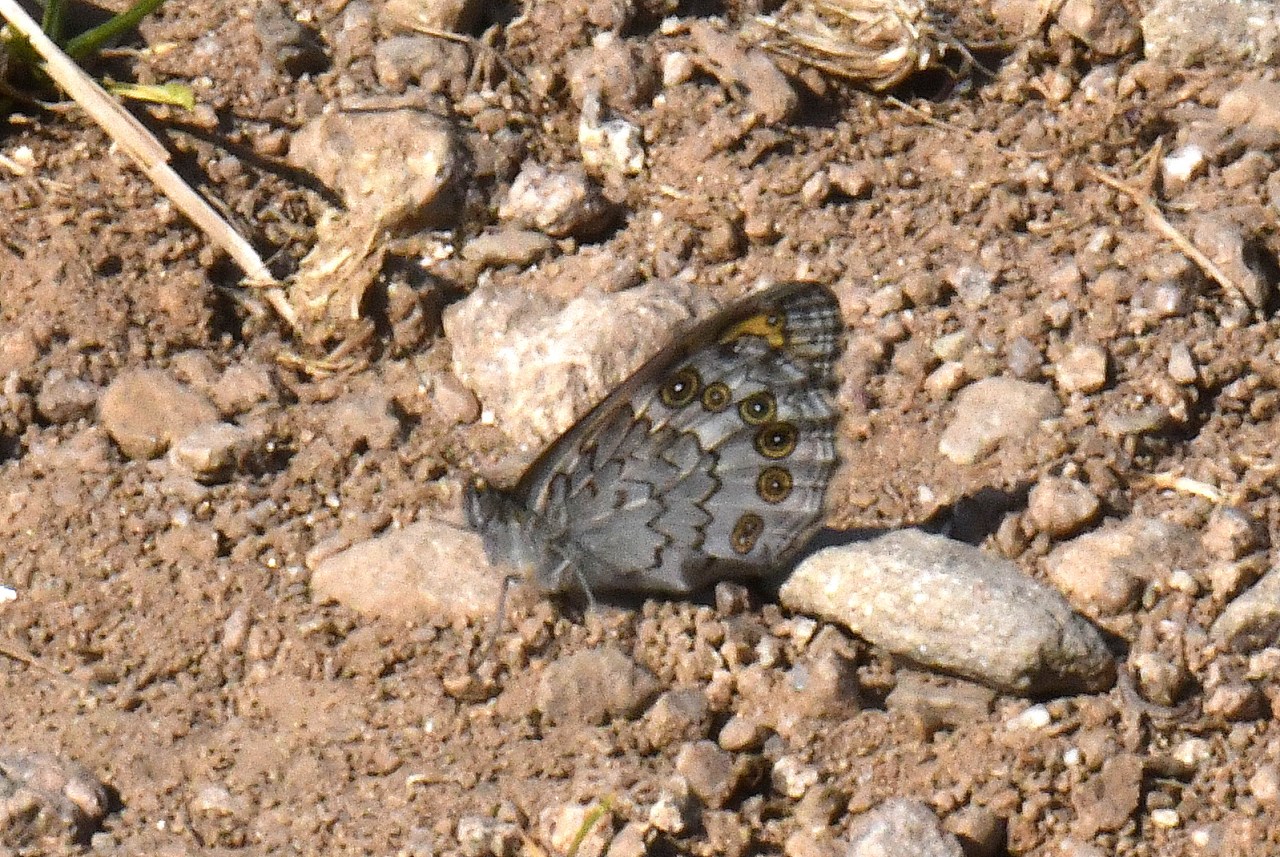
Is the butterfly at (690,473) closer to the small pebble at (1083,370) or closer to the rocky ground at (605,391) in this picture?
the rocky ground at (605,391)

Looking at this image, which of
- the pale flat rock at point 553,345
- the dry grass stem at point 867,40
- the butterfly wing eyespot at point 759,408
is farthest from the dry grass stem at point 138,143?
the dry grass stem at point 867,40

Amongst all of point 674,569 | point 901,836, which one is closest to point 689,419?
point 674,569

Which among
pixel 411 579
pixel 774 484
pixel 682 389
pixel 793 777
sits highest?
pixel 682 389

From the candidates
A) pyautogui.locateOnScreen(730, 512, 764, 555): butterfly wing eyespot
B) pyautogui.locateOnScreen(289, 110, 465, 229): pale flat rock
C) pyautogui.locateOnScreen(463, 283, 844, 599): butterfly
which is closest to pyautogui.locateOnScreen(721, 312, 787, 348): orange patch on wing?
pyautogui.locateOnScreen(463, 283, 844, 599): butterfly

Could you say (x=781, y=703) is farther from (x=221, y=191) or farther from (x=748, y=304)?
(x=221, y=191)

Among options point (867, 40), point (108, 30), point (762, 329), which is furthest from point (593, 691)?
point (108, 30)

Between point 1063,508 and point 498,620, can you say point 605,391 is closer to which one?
point 498,620

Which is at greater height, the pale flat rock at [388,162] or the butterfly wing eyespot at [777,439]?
the pale flat rock at [388,162]
